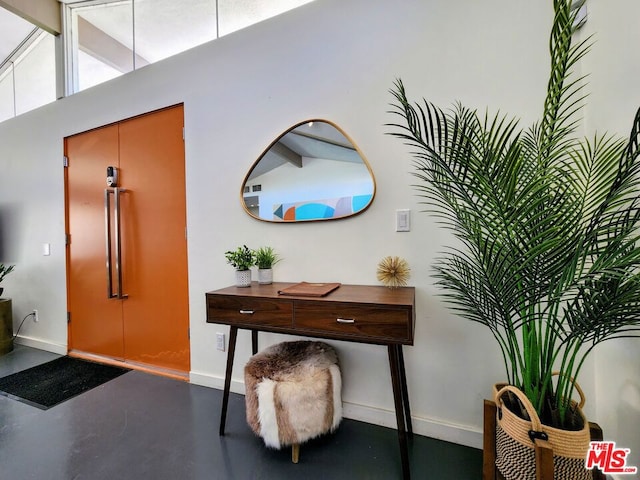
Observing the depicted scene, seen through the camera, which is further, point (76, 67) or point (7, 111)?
point (7, 111)

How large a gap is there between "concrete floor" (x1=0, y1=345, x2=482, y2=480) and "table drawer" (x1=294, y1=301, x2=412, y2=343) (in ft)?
2.30

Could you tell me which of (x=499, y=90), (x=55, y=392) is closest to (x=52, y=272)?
(x=55, y=392)

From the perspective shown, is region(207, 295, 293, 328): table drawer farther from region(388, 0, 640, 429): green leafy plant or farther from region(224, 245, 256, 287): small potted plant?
region(388, 0, 640, 429): green leafy plant

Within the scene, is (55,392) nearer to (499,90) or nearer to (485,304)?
(485,304)

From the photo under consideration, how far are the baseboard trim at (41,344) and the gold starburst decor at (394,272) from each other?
3.43 meters

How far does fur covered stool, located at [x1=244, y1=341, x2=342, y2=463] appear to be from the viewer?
1302 millimetres

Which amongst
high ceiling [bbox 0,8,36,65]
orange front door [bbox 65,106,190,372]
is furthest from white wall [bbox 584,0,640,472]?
high ceiling [bbox 0,8,36,65]

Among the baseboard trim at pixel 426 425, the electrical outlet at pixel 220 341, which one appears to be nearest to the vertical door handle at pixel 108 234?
the electrical outlet at pixel 220 341

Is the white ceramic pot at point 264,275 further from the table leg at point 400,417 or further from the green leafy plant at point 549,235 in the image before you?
the green leafy plant at point 549,235

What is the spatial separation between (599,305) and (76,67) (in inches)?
178

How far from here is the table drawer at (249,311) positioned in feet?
4.52

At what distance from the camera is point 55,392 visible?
2.06m

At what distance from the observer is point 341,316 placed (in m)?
Result: 1.27

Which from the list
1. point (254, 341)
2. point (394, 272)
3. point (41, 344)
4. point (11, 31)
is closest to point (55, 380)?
point (41, 344)
